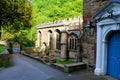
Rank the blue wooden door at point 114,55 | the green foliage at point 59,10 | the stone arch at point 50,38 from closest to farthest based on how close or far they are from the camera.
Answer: the blue wooden door at point 114,55 → the stone arch at point 50,38 → the green foliage at point 59,10

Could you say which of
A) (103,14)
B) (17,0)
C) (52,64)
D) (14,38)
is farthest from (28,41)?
(103,14)

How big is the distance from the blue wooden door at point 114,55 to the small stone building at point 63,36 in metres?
7.95

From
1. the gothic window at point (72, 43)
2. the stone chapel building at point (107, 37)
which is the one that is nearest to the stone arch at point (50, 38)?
the gothic window at point (72, 43)

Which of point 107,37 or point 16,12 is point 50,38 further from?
point 107,37

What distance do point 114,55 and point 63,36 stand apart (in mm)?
10194

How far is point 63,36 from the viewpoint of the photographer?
798 inches

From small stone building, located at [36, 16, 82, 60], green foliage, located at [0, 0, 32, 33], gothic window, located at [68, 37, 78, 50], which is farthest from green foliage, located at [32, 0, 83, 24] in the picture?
gothic window, located at [68, 37, 78, 50]

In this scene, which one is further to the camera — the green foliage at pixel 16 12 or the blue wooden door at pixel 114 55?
the green foliage at pixel 16 12

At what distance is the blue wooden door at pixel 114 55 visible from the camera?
10.2 meters

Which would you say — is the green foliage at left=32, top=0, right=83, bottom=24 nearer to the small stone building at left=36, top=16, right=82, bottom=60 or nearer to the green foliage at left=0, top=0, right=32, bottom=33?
the small stone building at left=36, top=16, right=82, bottom=60

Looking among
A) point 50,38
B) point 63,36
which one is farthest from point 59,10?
point 63,36

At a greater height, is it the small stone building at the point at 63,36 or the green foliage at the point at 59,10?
the green foliage at the point at 59,10

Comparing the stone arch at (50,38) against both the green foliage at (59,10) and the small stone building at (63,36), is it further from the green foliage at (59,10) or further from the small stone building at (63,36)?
the green foliage at (59,10)

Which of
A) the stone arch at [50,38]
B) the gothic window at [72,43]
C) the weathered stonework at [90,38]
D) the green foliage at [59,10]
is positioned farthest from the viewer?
the green foliage at [59,10]
